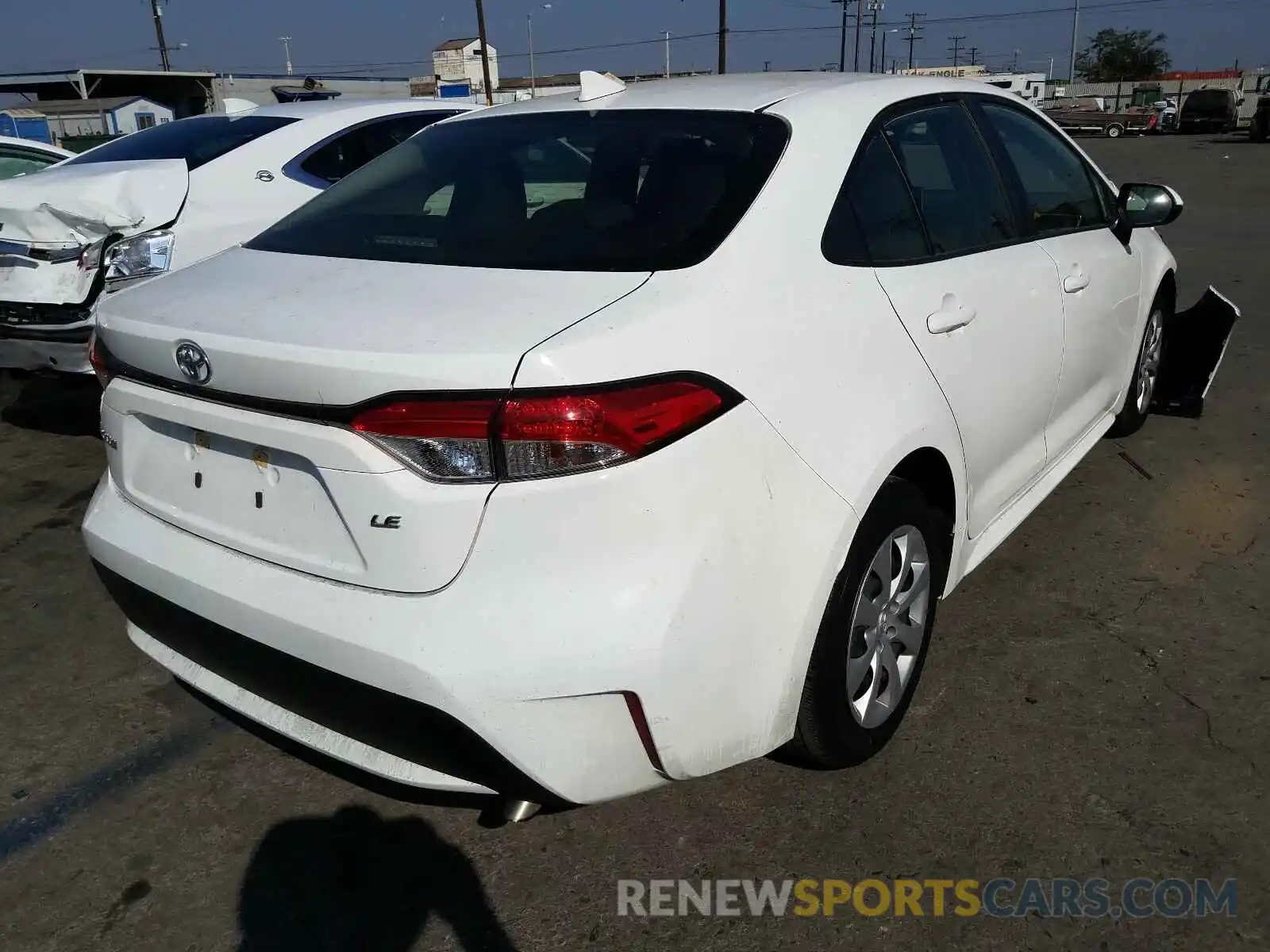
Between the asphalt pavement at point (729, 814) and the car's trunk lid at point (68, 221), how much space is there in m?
1.87

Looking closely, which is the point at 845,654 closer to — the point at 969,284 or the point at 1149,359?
the point at 969,284

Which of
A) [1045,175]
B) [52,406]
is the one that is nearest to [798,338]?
[1045,175]

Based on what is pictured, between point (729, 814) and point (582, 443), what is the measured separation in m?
1.14

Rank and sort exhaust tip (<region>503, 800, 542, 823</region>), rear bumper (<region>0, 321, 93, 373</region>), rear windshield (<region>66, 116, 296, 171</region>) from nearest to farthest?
exhaust tip (<region>503, 800, 542, 823</region>) → rear bumper (<region>0, 321, 93, 373</region>) → rear windshield (<region>66, 116, 296, 171</region>)

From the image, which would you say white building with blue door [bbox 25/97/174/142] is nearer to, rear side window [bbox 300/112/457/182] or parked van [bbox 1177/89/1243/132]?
rear side window [bbox 300/112/457/182]

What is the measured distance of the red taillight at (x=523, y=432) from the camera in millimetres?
1694

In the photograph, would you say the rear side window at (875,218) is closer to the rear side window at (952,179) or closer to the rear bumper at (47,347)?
the rear side window at (952,179)

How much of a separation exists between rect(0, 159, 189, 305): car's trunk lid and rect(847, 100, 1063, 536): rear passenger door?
3.60 m

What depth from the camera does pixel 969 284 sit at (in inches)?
105

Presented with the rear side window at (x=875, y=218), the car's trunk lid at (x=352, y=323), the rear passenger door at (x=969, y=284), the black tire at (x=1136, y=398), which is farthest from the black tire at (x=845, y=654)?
the black tire at (x=1136, y=398)

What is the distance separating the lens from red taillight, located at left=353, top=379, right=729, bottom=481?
1.69 metres

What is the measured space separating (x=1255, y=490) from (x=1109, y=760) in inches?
90.4

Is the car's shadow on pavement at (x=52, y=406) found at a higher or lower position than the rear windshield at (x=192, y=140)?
lower

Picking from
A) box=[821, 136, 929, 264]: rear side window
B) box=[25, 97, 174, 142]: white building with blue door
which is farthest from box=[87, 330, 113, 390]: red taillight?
box=[25, 97, 174, 142]: white building with blue door
